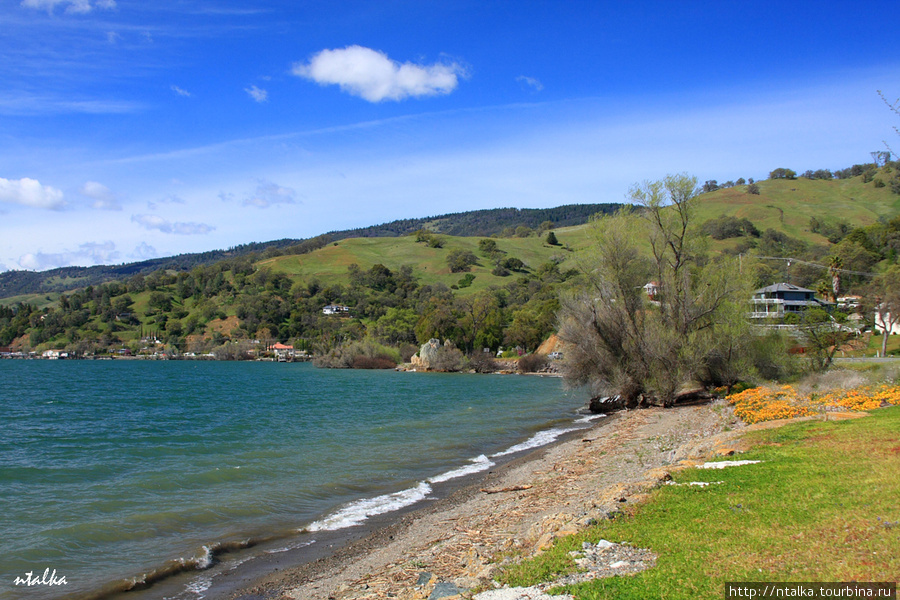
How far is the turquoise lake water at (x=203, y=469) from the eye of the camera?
1202 cm

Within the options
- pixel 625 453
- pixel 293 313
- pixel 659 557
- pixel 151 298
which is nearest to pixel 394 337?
pixel 293 313

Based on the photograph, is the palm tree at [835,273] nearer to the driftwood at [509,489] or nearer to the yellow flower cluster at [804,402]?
the yellow flower cluster at [804,402]

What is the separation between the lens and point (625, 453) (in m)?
18.1

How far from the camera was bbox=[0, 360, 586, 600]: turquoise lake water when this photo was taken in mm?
12023

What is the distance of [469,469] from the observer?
1964cm

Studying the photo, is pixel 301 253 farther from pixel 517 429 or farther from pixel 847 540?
pixel 847 540

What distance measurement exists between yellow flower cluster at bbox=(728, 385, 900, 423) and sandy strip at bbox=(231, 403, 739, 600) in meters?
1.13

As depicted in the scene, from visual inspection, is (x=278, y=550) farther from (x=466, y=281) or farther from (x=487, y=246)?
(x=487, y=246)

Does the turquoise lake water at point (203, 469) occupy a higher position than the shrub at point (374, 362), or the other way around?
the turquoise lake water at point (203, 469)

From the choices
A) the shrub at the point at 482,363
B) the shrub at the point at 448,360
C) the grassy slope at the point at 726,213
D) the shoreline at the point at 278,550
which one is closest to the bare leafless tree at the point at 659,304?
the shoreline at the point at 278,550

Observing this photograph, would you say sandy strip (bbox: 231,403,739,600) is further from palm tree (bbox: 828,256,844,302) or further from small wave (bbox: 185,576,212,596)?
palm tree (bbox: 828,256,844,302)

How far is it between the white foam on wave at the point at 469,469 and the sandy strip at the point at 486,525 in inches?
37.6

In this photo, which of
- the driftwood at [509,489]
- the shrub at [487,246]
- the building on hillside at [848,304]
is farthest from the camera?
the shrub at [487,246]

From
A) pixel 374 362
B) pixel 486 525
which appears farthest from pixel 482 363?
pixel 486 525
